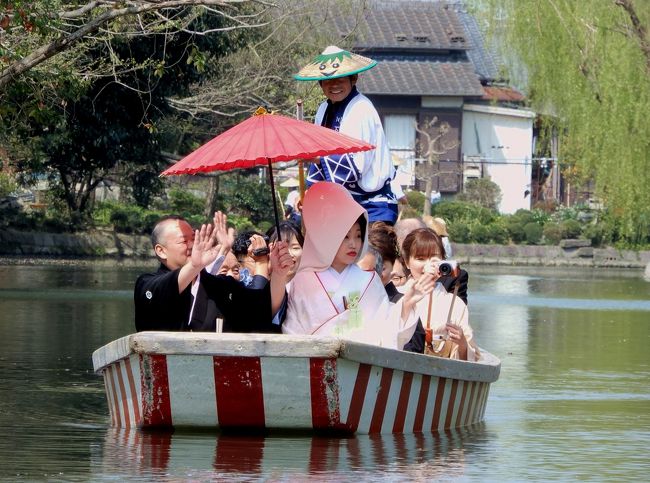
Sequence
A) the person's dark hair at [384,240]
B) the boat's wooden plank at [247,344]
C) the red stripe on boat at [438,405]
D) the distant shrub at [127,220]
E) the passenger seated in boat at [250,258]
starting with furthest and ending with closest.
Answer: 1. the distant shrub at [127,220]
2. the person's dark hair at [384,240]
3. the passenger seated in boat at [250,258]
4. the red stripe on boat at [438,405]
5. the boat's wooden plank at [247,344]

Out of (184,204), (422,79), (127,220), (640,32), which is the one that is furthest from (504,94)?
(640,32)

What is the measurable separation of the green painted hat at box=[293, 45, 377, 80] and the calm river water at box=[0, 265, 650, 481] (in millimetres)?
2312

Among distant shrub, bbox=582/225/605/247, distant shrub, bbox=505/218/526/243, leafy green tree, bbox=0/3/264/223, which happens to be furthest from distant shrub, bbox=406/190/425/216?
leafy green tree, bbox=0/3/264/223

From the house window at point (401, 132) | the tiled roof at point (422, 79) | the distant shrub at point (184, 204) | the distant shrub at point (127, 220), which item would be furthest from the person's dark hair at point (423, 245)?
the house window at point (401, 132)

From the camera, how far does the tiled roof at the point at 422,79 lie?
51.5m

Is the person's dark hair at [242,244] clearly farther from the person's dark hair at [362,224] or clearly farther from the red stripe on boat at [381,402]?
the red stripe on boat at [381,402]

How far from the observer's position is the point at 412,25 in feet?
179

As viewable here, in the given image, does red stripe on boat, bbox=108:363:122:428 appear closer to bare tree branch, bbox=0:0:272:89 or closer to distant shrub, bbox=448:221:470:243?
bare tree branch, bbox=0:0:272:89

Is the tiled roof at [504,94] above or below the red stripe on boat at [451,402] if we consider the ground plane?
above

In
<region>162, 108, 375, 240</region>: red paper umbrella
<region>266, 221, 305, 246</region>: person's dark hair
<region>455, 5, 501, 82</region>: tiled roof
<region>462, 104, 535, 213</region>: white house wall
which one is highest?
<region>455, 5, 501, 82</region>: tiled roof

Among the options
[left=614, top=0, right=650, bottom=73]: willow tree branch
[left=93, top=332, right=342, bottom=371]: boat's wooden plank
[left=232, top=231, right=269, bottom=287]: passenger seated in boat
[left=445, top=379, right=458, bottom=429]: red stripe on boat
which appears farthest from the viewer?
[left=614, top=0, right=650, bottom=73]: willow tree branch

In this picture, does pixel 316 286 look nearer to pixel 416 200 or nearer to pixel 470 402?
pixel 470 402

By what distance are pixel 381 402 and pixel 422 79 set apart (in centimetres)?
4481

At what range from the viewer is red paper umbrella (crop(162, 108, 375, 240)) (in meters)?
8.07
